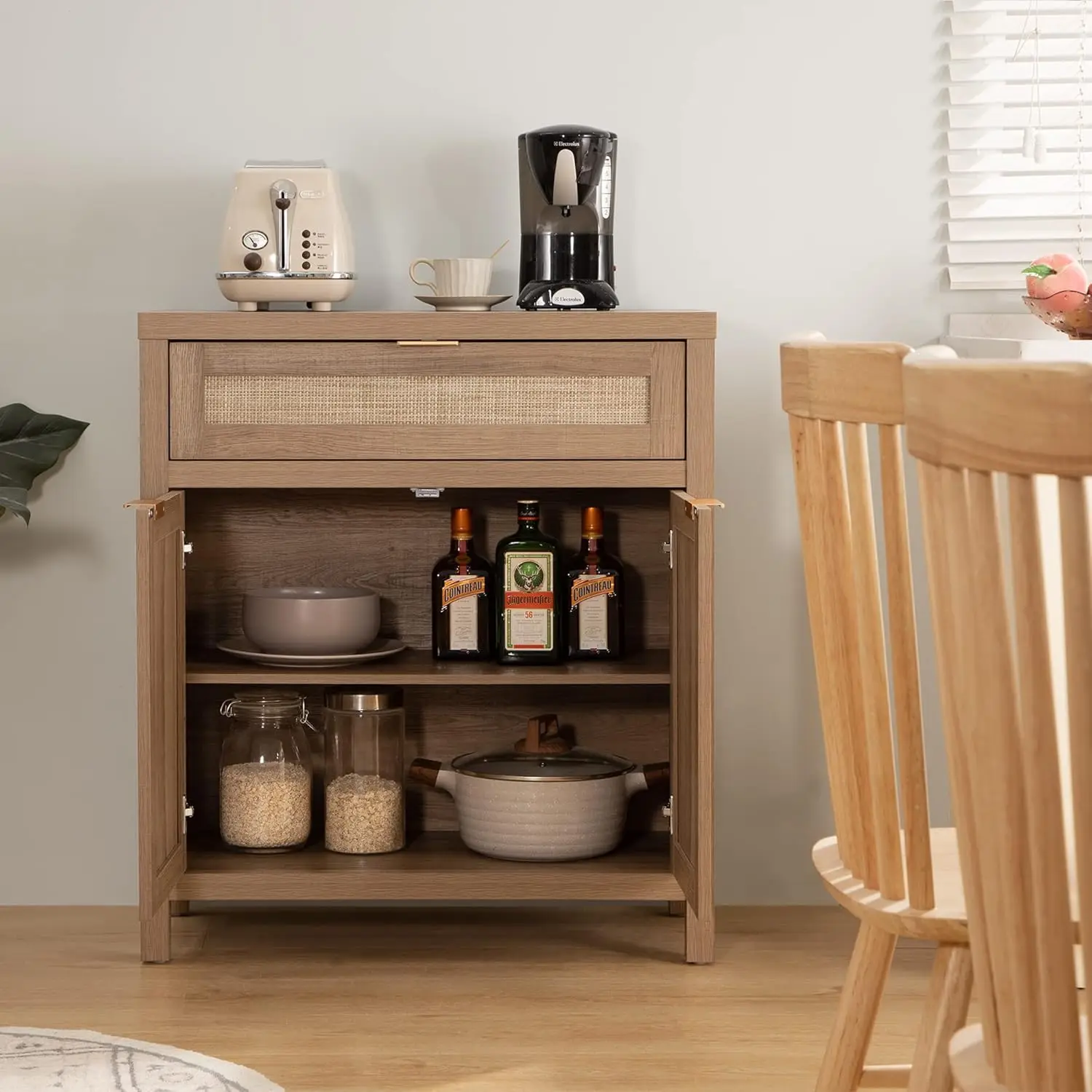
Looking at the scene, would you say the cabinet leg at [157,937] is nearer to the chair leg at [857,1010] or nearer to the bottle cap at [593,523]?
the bottle cap at [593,523]

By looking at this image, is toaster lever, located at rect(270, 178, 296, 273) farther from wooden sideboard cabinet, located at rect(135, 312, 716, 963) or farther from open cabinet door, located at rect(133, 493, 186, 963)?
open cabinet door, located at rect(133, 493, 186, 963)

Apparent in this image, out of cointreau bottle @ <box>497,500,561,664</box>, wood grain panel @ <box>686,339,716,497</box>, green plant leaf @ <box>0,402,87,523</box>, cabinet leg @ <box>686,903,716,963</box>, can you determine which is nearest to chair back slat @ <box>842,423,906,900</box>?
wood grain panel @ <box>686,339,716,497</box>

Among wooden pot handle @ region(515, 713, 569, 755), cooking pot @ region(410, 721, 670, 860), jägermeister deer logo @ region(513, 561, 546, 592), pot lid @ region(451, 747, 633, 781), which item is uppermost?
jägermeister deer logo @ region(513, 561, 546, 592)

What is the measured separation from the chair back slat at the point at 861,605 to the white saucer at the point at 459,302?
1.11 m

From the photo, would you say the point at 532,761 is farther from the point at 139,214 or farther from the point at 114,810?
the point at 139,214

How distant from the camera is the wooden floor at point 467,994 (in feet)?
6.44

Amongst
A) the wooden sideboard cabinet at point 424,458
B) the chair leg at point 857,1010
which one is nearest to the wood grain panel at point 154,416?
→ the wooden sideboard cabinet at point 424,458

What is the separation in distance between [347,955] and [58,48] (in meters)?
1.66

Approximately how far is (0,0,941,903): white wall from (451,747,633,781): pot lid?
20.9 inches

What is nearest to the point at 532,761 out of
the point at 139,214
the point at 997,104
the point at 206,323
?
the point at 206,323

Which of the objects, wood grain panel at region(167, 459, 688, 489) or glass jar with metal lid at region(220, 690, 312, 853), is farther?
glass jar with metal lid at region(220, 690, 312, 853)

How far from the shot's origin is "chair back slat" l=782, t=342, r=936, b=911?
1.18m

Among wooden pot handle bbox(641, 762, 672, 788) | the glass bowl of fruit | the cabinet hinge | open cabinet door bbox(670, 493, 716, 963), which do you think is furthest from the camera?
wooden pot handle bbox(641, 762, 672, 788)

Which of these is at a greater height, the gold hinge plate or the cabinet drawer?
the cabinet drawer
